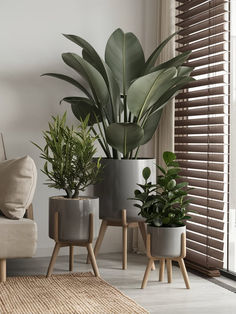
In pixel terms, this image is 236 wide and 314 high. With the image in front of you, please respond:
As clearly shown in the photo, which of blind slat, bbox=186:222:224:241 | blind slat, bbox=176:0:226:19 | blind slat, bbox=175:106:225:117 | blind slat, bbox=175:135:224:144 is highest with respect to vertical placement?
blind slat, bbox=176:0:226:19

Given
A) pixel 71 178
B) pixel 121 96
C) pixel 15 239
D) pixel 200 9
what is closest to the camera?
pixel 15 239

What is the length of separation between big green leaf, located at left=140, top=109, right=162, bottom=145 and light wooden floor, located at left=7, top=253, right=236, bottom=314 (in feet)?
2.87

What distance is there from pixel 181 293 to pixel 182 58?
1.48 m

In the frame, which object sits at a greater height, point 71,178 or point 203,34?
point 203,34

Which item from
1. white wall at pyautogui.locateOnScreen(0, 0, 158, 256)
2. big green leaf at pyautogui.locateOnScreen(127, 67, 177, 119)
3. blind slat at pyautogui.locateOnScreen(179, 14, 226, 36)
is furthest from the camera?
white wall at pyautogui.locateOnScreen(0, 0, 158, 256)

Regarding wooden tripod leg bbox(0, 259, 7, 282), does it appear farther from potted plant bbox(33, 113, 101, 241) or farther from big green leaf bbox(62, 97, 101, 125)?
big green leaf bbox(62, 97, 101, 125)

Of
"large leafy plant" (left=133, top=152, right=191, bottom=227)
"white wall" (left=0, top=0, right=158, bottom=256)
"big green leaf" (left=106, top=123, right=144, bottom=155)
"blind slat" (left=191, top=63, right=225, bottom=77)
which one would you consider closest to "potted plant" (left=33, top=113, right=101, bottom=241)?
"big green leaf" (left=106, top=123, right=144, bottom=155)

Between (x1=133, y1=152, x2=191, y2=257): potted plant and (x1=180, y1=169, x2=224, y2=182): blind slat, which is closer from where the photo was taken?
(x1=133, y1=152, x2=191, y2=257): potted plant

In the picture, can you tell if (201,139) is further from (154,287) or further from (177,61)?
(154,287)

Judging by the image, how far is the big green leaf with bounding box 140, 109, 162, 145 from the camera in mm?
3686

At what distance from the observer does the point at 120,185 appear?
11.2ft

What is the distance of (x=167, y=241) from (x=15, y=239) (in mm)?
843

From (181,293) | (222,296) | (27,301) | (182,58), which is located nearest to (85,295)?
(27,301)

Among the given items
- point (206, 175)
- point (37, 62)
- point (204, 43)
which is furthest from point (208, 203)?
point (37, 62)
